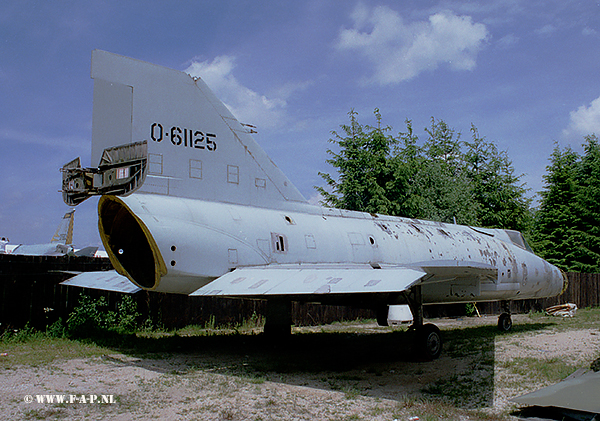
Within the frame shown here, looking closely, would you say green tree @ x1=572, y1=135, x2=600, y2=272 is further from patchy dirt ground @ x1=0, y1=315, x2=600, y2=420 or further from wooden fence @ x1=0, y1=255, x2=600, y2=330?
patchy dirt ground @ x1=0, y1=315, x2=600, y2=420

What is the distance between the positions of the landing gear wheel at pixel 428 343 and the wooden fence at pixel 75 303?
19.0 feet

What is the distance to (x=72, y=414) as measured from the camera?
4.37 metres

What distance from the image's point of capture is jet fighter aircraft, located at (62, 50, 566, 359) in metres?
5.95

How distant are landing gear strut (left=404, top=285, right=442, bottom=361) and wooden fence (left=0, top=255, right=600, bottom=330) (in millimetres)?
5710

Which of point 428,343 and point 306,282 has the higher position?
point 306,282

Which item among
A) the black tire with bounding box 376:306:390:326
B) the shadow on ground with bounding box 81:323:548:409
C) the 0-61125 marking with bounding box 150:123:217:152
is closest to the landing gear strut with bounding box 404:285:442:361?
the shadow on ground with bounding box 81:323:548:409

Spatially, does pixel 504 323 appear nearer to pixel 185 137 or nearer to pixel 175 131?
pixel 185 137

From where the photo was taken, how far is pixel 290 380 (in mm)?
6219

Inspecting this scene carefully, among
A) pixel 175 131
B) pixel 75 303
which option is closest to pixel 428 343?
pixel 175 131

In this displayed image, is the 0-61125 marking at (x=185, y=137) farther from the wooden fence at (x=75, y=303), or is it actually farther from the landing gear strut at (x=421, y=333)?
the wooden fence at (x=75, y=303)

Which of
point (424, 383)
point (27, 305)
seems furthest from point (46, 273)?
point (424, 383)

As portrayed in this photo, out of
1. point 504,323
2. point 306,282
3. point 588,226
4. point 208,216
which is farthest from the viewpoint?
point 588,226

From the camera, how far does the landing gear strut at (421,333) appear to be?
776 cm

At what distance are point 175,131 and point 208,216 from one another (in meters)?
1.41
